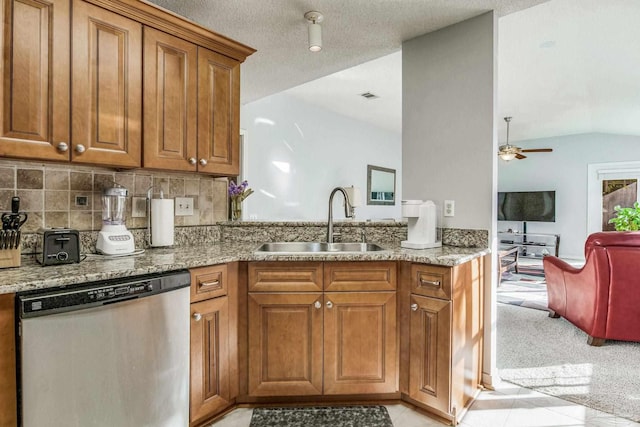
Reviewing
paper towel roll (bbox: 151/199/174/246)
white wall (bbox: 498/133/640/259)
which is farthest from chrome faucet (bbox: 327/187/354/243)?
white wall (bbox: 498/133/640/259)

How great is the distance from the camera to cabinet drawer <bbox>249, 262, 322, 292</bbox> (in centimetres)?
200

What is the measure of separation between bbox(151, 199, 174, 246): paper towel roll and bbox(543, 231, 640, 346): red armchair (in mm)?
3113

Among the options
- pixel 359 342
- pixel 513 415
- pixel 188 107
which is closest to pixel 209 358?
pixel 359 342

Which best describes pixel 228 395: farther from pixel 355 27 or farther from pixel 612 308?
pixel 612 308

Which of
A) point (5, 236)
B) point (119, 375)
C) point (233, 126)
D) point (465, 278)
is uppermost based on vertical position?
point (233, 126)

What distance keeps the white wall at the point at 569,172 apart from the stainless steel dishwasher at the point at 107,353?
26.6ft

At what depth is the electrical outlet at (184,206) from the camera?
2445 mm

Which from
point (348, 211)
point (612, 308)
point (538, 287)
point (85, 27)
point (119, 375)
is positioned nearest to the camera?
point (119, 375)

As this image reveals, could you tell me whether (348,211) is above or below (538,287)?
above

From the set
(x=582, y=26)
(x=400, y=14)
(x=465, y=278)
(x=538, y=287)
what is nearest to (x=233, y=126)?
(x=400, y=14)

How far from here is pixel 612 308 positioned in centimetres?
291

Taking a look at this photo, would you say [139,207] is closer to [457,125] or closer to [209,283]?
[209,283]

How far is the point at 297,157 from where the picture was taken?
5.08 meters

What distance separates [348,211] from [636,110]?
5.37 meters
